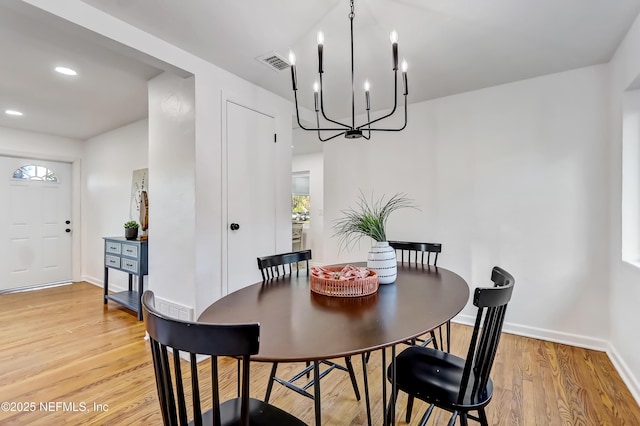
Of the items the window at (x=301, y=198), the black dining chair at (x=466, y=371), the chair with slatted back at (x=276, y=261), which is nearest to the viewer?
the black dining chair at (x=466, y=371)

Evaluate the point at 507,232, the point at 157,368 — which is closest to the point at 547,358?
the point at 507,232

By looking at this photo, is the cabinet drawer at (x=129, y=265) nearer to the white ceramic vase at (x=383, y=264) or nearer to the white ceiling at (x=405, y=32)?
the white ceiling at (x=405, y=32)

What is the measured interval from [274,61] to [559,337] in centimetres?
330

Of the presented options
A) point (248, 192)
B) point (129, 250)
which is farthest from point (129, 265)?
point (248, 192)

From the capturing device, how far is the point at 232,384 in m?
2.03

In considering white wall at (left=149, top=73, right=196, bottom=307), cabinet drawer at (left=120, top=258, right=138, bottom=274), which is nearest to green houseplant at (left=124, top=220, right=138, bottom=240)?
cabinet drawer at (left=120, top=258, right=138, bottom=274)

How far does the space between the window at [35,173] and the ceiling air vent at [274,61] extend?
447cm

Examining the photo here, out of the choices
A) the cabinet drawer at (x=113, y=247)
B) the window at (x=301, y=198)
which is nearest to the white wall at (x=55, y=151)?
the cabinet drawer at (x=113, y=247)

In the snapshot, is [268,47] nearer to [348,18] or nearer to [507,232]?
[348,18]

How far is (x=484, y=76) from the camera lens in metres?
2.68

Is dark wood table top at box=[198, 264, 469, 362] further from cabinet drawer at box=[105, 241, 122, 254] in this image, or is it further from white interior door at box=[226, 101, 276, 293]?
cabinet drawer at box=[105, 241, 122, 254]

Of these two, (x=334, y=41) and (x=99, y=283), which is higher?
(x=334, y=41)

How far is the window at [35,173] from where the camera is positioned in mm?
4480

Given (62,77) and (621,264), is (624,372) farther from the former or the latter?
(62,77)
